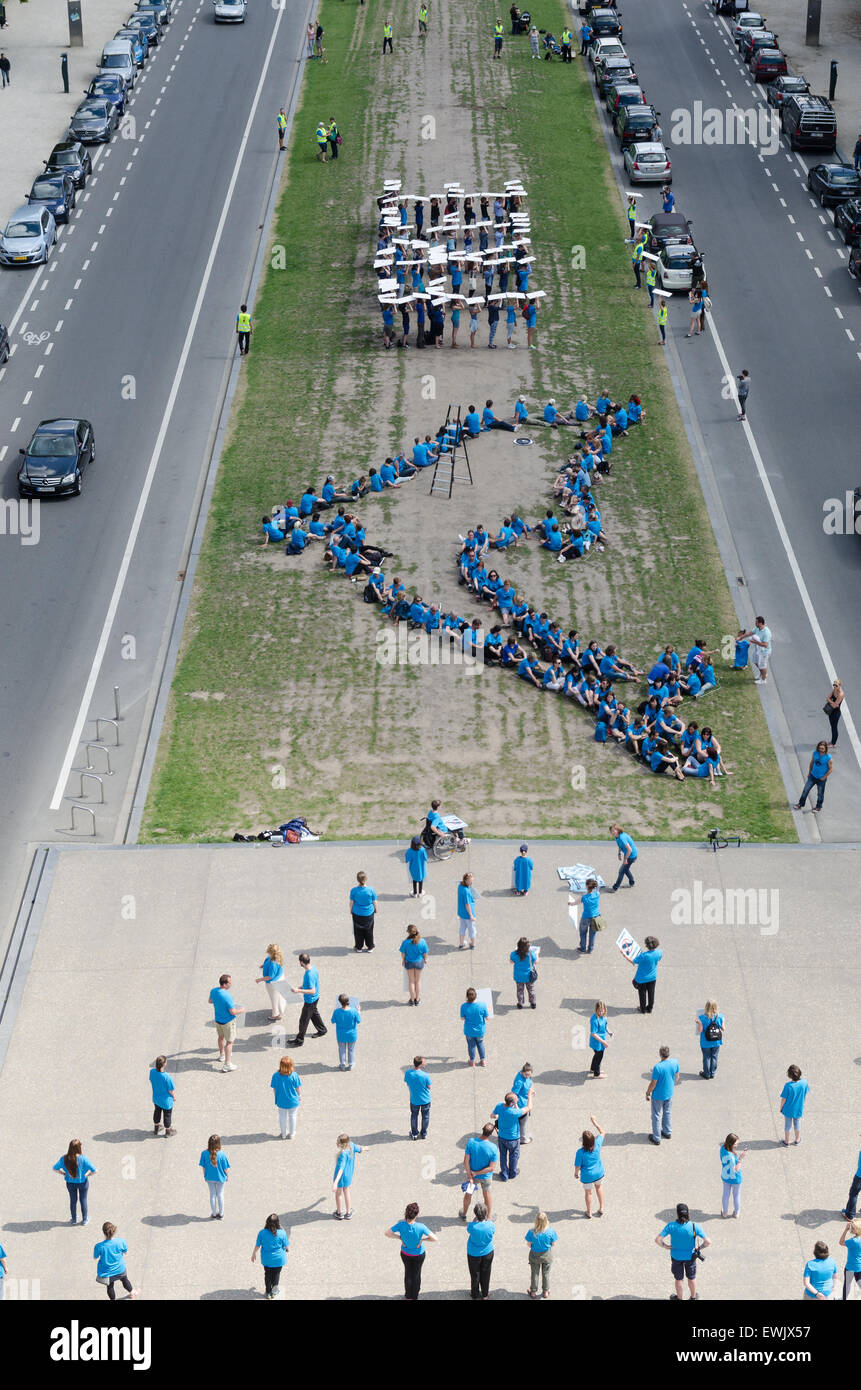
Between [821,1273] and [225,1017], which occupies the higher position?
[821,1273]

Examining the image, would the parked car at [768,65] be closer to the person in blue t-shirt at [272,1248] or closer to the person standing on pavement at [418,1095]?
the person standing on pavement at [418,1095]

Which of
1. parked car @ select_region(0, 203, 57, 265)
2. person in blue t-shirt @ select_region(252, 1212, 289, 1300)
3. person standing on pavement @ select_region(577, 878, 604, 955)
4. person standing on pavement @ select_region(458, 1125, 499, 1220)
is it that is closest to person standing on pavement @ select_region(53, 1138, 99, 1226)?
person in blue t-shirt @ select_region(252, 1212, 289, 1300)

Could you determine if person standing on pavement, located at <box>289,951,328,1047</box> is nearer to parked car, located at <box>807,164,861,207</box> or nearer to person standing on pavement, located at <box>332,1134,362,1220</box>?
person standing on pavement, located at <box>332,1134,362,1220</box>

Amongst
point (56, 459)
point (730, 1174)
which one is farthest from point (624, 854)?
point (56, 459)

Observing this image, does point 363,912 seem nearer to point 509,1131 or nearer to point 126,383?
point 509,1131

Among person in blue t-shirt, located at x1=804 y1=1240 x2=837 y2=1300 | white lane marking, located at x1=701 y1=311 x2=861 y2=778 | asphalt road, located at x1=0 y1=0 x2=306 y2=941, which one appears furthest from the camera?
white lane marking, located at x1=701 y1=311 x2=861 y2=778
